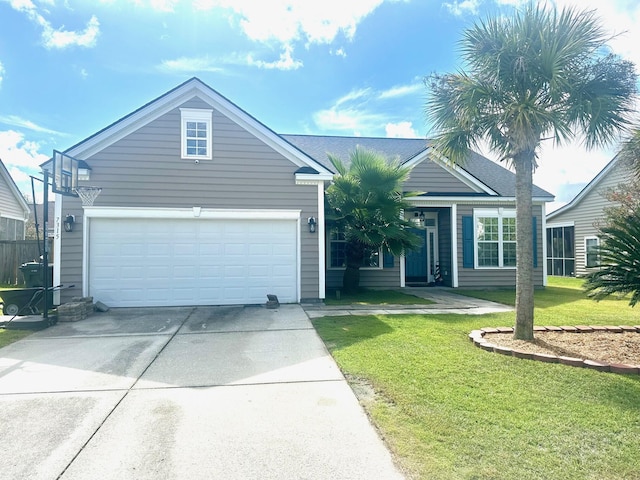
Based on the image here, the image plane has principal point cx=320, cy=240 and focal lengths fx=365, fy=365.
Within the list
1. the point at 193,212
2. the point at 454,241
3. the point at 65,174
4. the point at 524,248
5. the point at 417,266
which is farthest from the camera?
the point at 417,266

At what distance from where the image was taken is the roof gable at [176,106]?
915 centimetres

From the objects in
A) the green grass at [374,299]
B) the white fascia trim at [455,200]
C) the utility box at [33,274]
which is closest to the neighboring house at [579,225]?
the white fascia trim at [455,200]

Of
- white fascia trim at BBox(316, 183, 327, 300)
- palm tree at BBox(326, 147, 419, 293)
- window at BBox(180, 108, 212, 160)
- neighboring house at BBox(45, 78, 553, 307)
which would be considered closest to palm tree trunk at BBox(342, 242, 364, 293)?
palm tree at BBox(326, 147, 419, 293)

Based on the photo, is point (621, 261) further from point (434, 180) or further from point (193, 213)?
point (193, 213)

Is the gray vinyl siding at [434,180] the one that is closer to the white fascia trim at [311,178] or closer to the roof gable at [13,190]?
the white fascia trim at [311,178]

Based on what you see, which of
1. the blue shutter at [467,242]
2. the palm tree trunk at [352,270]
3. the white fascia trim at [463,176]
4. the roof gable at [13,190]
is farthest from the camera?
the roof gable at [13,190]

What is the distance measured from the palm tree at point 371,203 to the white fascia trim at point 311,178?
0.79m

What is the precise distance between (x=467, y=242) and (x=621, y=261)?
26.0ft

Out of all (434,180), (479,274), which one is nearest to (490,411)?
(479,274)

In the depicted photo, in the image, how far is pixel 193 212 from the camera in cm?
948

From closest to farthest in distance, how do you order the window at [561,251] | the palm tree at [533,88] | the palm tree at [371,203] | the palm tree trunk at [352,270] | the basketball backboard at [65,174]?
the palm tree at [533,88] → the basketball backboard at [65,174] → the palm tree at [371,203] → the palm tree trunk at [352,270] → the window at [561,251]

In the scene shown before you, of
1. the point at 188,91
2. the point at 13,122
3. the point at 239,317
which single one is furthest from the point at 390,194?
the point at 13,122

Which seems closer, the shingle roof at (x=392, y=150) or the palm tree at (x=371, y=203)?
the palm tree at (x=371, y=203)

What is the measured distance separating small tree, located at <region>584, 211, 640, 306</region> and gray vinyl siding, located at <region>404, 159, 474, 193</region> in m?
8.02
